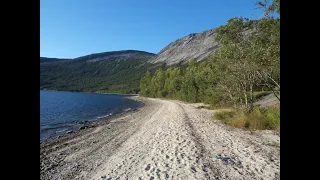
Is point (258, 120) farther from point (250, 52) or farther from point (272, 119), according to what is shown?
point (250, 52)

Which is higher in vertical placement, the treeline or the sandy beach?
the treeline

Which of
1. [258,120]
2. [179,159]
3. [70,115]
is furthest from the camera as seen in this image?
[70,115]

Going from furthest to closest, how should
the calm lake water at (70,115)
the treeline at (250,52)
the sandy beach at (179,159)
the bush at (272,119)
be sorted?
the calm lake water at (70,115) → the bush at (272,119) → the treeline at (250,52) → the sandy beach at (179,159)

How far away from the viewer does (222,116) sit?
1934 centimetres

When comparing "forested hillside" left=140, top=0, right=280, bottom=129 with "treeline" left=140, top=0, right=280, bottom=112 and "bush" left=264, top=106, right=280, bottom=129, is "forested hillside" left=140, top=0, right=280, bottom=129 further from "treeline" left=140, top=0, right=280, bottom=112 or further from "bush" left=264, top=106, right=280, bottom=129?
"bush" left=264, top=106, right=280, bottom=129

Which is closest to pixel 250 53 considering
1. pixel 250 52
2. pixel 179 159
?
pixel 250 52

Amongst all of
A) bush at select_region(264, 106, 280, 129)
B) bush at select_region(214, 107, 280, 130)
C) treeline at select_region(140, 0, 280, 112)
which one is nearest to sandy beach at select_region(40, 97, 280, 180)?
bush at select_region(264, 106, 280, 129)

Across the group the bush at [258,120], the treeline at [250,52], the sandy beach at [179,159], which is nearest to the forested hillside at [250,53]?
the treeline at [250,52]

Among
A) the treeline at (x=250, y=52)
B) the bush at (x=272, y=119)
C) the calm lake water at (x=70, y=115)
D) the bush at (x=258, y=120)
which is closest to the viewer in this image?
the treeline at (x=250, y=52)

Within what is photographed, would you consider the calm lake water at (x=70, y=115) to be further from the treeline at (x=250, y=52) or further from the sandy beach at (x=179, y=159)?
the treeline at (x=250, y=52)

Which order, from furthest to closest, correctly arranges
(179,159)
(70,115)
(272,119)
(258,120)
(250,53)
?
(70,115) < (258,120) < (272,119) < (250,53) < (179,159)
